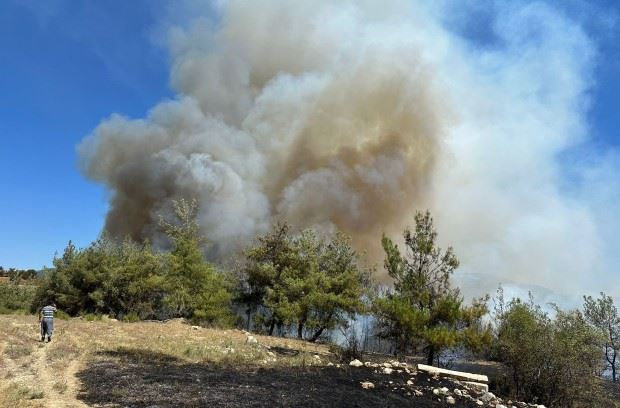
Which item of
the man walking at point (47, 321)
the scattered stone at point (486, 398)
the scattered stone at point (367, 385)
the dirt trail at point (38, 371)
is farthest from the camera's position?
the man walking at point (47, 321)

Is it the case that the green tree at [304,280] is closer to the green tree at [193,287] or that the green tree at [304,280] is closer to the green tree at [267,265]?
the green tree at [267,265]

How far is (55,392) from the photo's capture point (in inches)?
405

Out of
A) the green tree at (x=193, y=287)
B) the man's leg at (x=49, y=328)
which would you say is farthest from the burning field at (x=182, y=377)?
the green tree at (x=193, y=287)

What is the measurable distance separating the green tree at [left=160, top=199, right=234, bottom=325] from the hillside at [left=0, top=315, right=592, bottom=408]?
8096mm

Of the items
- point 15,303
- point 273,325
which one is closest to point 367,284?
point 273,325

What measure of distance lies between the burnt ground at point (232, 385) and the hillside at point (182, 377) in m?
0.02

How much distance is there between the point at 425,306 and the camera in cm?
1950

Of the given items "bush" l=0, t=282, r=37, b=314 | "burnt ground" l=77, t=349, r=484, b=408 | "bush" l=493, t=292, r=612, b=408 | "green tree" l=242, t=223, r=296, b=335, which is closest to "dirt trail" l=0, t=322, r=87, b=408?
"burnt ground" l=77, t=349, r=484, b=408

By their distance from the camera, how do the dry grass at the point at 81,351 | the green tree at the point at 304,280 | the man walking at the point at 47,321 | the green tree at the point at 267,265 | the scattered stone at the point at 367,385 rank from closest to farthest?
the dry grass at the point at 81,351 → the scattered stone at the point at 367,385 → the man walking at the point at 47,321 → the green tree at the point at 304,280 → the green tree at the point at 267,265

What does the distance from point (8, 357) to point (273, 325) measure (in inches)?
695

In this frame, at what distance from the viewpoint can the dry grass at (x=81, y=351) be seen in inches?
408

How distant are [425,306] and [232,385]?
10.1 metres

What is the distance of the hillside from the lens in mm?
10133

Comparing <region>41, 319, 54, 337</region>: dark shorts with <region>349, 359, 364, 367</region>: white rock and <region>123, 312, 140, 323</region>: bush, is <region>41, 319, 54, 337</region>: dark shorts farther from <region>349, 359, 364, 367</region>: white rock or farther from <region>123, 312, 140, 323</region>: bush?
<region>349, 359, 364, 367</region>: white rock
